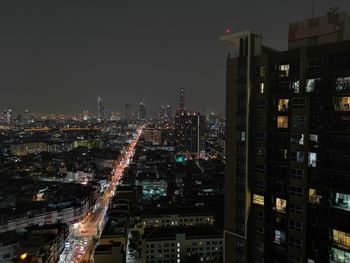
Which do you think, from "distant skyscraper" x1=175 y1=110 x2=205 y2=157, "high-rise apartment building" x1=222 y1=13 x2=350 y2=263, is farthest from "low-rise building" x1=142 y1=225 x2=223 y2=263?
"distant skyscraper" x1=175 y1=110 x2=205 y2=157

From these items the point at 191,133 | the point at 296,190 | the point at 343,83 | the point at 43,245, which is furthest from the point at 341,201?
the point at 191,133

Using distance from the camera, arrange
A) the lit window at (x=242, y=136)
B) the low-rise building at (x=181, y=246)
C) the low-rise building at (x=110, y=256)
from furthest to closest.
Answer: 1. the low-rise building at (x=181, y=246)
2. the low-rise building at (x=110, y=256)
3. the lit window at (x=242, y=136)

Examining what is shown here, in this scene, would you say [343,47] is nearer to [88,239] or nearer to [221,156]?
[88,239]

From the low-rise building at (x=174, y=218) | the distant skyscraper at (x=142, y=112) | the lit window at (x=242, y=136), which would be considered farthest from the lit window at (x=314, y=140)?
the distant skyscraper at (x=142, y=112)

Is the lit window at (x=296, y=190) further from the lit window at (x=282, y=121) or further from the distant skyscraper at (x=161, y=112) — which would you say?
the distant skyscraper at (x=161, y=112)

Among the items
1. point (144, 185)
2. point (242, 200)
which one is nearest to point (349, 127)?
point (242, 200)

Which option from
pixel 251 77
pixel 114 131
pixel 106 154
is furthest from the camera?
pixel 114 131

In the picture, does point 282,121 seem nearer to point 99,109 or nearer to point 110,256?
point 110,256
